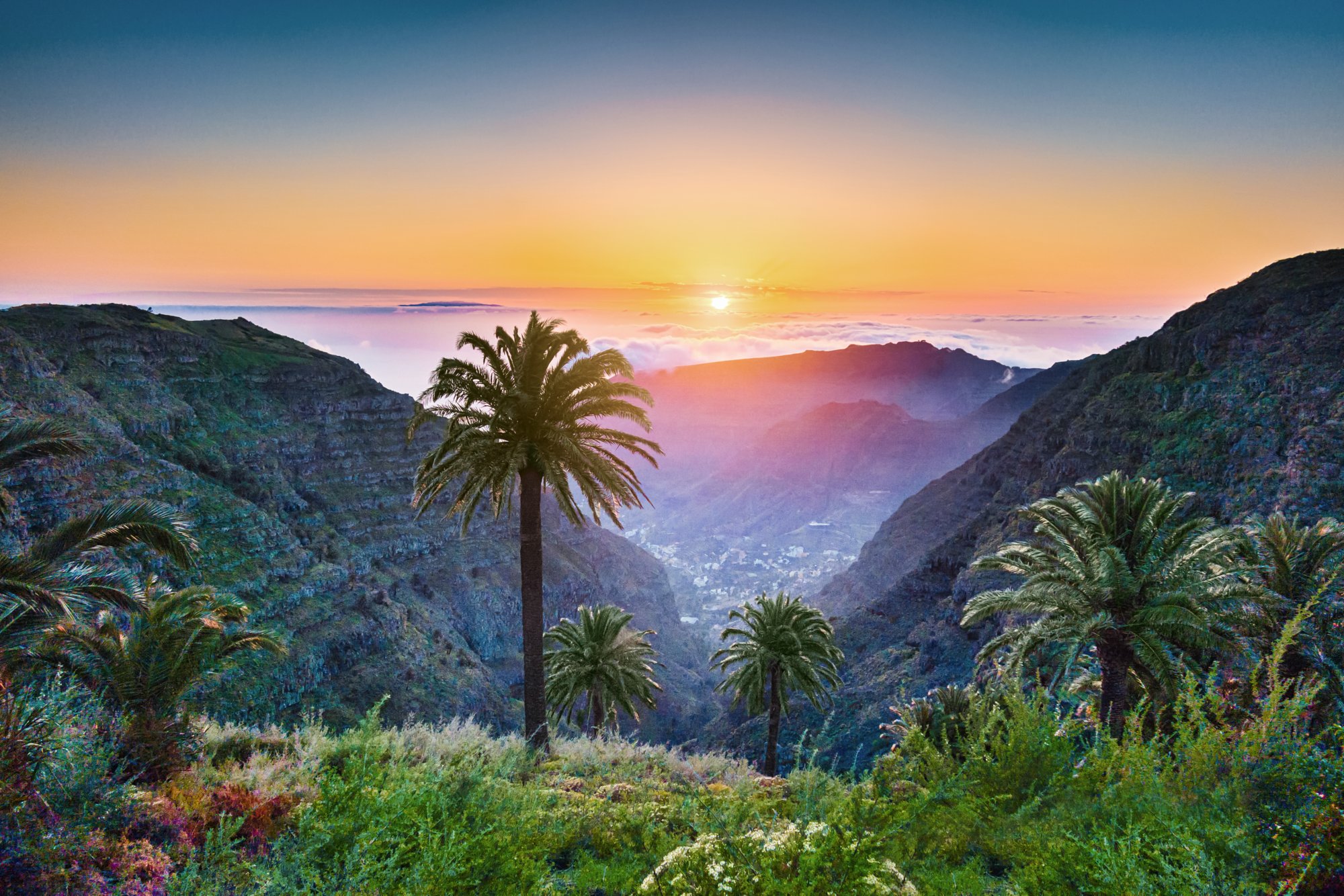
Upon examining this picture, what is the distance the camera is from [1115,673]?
1358 centimetres

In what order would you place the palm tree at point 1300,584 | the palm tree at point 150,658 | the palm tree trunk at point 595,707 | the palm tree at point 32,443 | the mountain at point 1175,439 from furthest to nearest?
the mountain at point 1175,439
the palm tree trunk at point 595,707
the palm tree at point 1300,584
the palm tree at point 32,443
the palm tree at point 150,658

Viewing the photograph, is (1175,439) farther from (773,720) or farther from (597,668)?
(597,668)

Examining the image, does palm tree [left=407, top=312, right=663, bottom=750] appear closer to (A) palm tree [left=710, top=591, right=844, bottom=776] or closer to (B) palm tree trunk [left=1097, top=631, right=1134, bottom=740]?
(B) palm tree trunk [left=1097, top=631, right=1134, bottom=740]

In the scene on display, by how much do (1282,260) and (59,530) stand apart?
104336 mm

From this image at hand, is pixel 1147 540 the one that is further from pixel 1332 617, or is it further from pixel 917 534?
pixel 917 534

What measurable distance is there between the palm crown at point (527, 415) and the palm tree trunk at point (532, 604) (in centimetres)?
47

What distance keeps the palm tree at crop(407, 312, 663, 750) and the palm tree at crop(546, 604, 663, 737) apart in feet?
33.9

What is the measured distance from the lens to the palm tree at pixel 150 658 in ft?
32.3

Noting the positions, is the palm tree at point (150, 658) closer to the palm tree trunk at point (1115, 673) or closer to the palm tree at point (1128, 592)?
the palm tree at point (1128, 592)

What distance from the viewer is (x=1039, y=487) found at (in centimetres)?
7000

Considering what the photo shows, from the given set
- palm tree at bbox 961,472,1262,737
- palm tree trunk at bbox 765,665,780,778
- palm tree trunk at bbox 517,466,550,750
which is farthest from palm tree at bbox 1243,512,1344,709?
palm tree trunk at bbox 517,466,550,750

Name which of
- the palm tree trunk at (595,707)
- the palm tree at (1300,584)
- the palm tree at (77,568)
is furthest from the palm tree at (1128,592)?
the palm tree trunk at (595,707)

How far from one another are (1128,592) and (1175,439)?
58.6m

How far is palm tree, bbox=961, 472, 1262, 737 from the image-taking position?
504 inches
